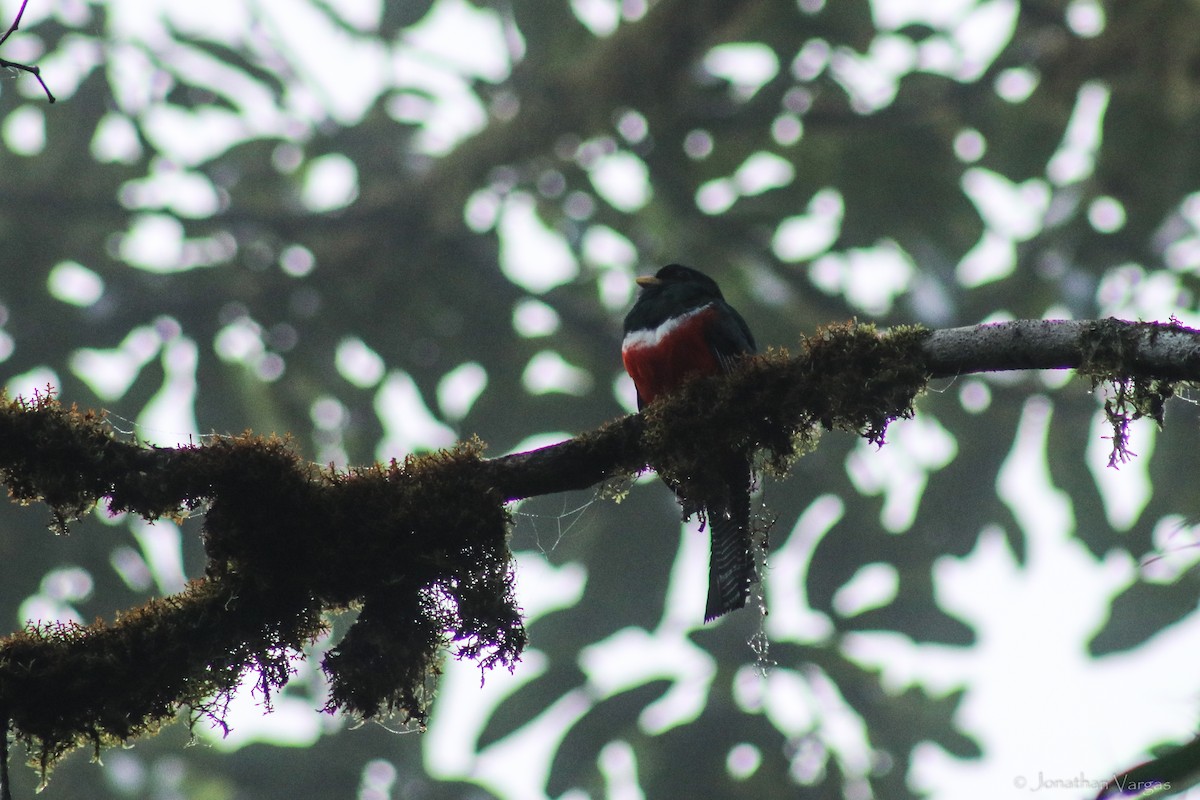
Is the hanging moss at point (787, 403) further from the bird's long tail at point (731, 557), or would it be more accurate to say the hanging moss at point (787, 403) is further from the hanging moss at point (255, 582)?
the hanging moss at point (255, 582)

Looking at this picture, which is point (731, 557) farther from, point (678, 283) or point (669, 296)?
point (678, 283)

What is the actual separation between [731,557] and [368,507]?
3.76ft

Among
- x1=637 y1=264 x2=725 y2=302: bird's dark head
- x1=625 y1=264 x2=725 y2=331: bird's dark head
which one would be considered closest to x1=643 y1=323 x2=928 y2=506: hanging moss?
x1=625 y1=264 x2=725 y2=331: bird's dark head

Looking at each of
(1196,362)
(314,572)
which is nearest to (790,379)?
(1196,362)

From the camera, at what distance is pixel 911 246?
20.5 ft

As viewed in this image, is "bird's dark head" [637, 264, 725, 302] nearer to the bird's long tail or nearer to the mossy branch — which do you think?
the bird's long tail

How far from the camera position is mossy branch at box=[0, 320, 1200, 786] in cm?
253

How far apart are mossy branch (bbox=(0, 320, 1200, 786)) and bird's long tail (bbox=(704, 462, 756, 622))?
1.38ft

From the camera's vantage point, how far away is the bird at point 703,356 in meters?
3.34

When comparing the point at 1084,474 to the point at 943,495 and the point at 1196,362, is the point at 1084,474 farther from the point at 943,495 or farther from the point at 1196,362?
the point at 1196,362

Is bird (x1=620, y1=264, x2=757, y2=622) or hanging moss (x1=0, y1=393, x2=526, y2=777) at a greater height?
bird (x1=620, y1=264, x2=757, y2=622)

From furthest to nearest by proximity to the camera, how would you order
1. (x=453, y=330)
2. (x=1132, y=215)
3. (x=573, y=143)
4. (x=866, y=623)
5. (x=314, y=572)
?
(x=573, y=143) → (x=453, y=330) → (x=1132, y=215) → (x=866, y=623) → (x=314, y=572)

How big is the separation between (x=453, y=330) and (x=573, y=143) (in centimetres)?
170

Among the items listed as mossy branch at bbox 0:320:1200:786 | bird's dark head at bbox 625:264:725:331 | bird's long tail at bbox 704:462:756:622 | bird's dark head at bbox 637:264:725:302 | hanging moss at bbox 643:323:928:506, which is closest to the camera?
mossy branch at bbox 0:320:1200:786
